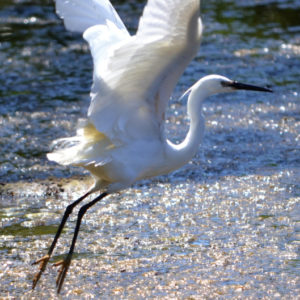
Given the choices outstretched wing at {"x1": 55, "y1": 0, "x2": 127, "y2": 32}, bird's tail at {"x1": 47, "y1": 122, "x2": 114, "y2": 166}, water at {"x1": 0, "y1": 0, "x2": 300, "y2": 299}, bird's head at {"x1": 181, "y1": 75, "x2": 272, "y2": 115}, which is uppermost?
outstretched wing at {"x1": 55, "y1": 0, "x2": 127, "y2": 32}

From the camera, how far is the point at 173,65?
4.62m

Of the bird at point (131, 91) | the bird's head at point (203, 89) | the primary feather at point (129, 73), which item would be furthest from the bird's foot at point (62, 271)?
the bird's head at point (203, 89)

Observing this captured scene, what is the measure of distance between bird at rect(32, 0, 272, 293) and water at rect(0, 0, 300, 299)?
458 mm

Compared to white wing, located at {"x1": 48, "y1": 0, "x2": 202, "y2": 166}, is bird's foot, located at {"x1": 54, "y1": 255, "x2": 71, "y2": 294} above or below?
below

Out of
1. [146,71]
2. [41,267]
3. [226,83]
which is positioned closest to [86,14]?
[146,71]

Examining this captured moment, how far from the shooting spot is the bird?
4.36 m

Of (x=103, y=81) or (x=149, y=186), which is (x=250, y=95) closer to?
(x=149, y=186)

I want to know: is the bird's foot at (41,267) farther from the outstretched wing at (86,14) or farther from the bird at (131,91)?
the outstretched wing at (86,14)

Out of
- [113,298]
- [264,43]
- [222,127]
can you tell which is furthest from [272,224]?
[264,43]

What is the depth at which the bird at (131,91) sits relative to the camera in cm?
436

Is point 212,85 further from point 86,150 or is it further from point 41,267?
point 41,267

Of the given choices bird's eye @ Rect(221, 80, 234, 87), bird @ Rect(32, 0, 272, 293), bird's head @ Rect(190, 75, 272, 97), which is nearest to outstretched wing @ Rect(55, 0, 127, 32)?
bird @ Rect(32, 0, 272, 293)

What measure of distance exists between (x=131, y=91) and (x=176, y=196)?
80.9 inches

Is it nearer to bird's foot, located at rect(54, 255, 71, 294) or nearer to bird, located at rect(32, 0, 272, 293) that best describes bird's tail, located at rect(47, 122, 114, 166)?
bird, located at rect(32, 0, 272, 293)
